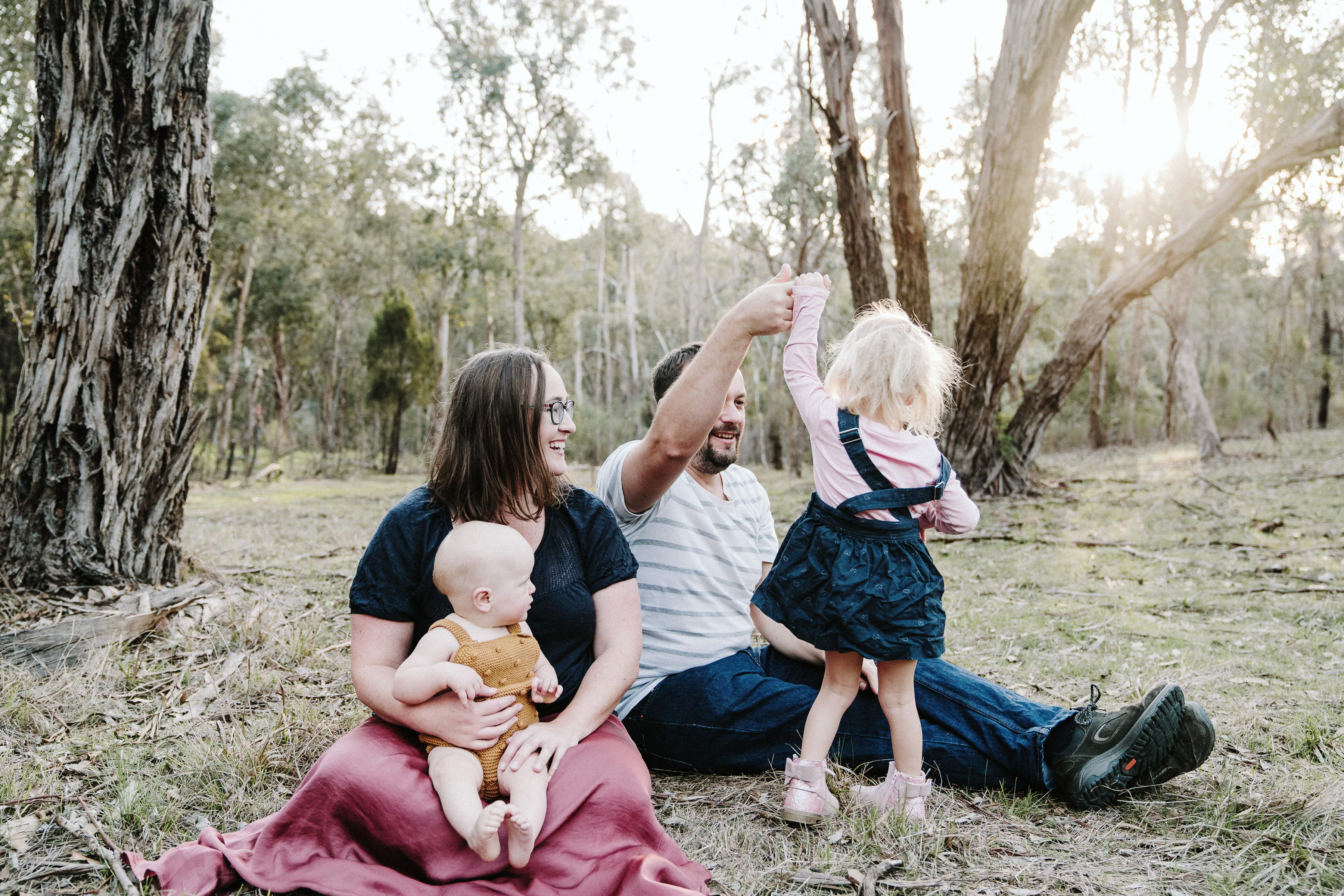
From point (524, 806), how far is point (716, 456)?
1167mm

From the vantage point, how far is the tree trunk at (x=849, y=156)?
284 inches

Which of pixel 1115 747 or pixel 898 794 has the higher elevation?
pixel 1115 747

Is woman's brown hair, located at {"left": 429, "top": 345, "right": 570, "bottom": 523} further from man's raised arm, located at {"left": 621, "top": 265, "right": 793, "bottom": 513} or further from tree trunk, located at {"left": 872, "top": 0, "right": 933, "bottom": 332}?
tree trunk, located at {"left": 872, "top": 0, "right": 933, "bottom": 332}

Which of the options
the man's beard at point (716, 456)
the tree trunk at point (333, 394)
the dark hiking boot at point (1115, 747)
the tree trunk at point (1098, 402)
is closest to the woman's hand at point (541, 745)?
the man's beard at point (716, 456)

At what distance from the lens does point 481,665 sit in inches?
69.7

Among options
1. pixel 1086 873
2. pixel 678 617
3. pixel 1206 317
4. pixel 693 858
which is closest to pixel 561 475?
pixel 678 617

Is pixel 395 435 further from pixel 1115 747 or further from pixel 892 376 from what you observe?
pixel 1115 747

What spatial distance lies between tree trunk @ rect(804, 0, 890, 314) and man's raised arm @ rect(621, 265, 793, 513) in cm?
520

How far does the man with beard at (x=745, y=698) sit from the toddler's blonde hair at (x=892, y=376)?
31 cm

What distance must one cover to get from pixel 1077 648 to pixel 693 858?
2597 millimetres

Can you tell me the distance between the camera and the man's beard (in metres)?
2.51

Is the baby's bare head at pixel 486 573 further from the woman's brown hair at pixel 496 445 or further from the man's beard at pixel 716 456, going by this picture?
the man's beard at pixel 716 456

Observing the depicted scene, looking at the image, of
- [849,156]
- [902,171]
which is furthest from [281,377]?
[902,171]

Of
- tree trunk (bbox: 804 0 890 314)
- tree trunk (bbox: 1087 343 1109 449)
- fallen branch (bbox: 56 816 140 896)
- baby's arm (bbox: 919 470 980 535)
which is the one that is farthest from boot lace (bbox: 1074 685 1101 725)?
tree trunk (bbox: 1087 343 1109 449)
